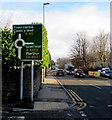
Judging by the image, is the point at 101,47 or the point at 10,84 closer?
the point at 10,84

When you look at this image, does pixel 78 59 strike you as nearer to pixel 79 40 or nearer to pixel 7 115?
pixel 79 40

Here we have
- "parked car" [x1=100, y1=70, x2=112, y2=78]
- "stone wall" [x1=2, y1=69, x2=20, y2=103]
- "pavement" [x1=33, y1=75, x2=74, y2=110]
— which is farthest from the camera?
"parked car" [x1=100, y1=70, x2=112, y2=78]

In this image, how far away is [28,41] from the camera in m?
12.5

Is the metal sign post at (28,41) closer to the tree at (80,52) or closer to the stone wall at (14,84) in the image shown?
the stone wall at (14,84)

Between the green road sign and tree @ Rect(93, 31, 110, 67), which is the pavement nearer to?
the green road sign

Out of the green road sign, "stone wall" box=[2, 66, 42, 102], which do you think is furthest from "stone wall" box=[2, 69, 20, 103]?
the green road sign

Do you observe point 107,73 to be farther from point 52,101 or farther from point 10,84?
point 10,84

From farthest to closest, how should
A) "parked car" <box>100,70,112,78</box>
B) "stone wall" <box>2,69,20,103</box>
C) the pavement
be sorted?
1. "parked car" <box>100,70,112,78</box>
2. "stone wall" <box>2,69,20,103</box>
3. the pavement

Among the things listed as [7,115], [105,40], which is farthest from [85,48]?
[7,115]

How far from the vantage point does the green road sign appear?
1237 centimetres

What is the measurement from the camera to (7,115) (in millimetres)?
8578

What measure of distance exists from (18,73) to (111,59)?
62.6 meters

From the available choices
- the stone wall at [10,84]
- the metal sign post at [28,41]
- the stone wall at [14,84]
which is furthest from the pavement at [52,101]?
the metal sign post at [28,41]

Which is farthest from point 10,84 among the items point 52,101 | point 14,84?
point 52,101
